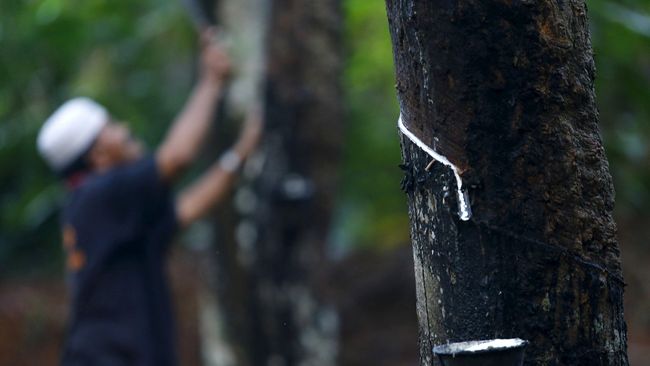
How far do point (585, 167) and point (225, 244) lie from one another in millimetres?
4631

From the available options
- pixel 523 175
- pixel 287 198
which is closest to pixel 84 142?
Answer: pixel 287 198

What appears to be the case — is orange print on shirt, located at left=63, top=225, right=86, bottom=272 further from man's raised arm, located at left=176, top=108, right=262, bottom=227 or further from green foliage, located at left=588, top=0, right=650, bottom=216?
green foliage, located at left=588, top=0, right=650, bottom=216

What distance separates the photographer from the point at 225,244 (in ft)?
21.7

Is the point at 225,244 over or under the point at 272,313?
over

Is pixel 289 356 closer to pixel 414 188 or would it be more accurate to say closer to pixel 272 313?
pixel 272 313

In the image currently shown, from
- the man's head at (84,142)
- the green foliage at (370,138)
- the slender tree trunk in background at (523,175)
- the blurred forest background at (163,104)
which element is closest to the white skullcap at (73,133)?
the man's head at (84,142)

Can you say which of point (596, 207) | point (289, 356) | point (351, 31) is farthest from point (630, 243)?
point (596, 207)

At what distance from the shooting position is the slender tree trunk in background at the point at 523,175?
6.89 ft

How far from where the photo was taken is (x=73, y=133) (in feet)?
18.3

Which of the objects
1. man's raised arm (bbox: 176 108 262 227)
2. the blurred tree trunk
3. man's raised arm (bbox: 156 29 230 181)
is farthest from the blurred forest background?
man's raised arm (bbox: 156 29 230 181)

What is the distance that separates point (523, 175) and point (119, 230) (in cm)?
353

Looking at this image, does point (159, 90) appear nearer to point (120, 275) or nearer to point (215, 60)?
point (215, 60)

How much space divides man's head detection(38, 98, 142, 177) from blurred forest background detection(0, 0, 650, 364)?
6.45ft

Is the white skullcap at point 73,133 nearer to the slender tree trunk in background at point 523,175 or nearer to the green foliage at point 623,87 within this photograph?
the green foliage at point 623,87
